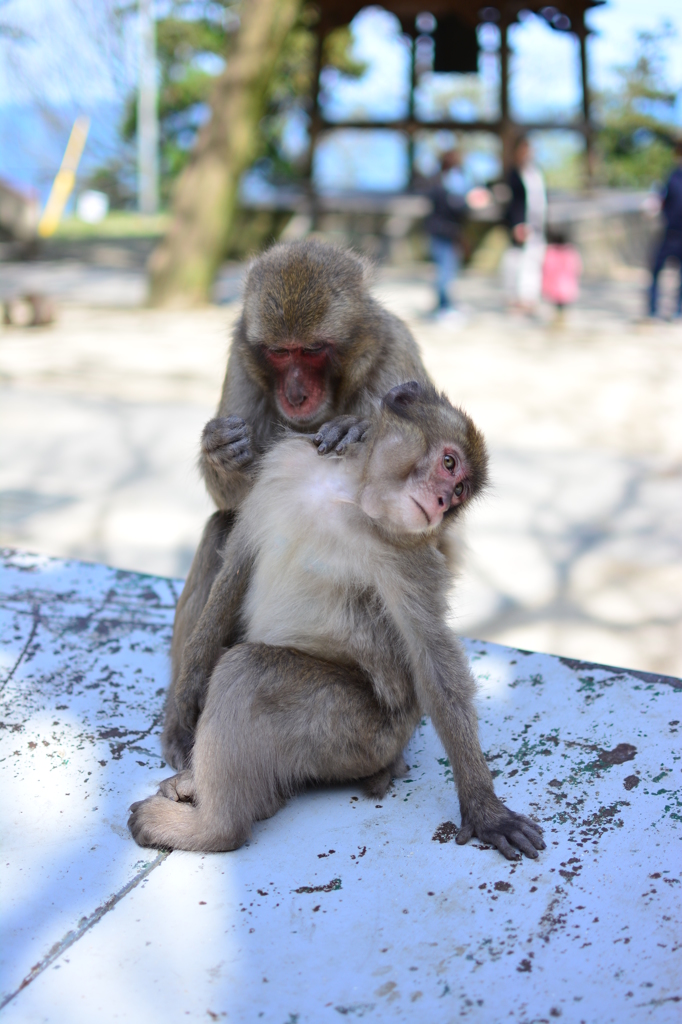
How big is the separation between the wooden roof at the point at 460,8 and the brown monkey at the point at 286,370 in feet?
40.0

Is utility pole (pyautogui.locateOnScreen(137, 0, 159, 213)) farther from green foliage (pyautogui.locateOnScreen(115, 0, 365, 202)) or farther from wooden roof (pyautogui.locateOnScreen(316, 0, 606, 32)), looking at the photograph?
wooden roof (pyautogui.locateOnScreen(316, 0, 606, 32))

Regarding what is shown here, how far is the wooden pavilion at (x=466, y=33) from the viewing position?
1309 cm

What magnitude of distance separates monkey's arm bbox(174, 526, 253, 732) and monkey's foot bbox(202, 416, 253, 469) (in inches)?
6.3

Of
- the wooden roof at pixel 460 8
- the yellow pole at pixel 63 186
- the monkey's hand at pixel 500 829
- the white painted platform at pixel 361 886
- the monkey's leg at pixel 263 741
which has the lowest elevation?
the white painted platform at pixel 361 886

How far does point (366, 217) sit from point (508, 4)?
336 centimetres

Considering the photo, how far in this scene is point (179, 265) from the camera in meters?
10.4

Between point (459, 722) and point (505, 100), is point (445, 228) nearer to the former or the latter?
point (505, 100)

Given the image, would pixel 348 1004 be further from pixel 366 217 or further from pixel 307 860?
pixel 366 217

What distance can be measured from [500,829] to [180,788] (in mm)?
656

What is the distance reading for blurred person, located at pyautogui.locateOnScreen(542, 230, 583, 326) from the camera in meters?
9.88

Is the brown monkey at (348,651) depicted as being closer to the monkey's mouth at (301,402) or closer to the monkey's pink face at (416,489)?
the monkey's pink face at (416,489)

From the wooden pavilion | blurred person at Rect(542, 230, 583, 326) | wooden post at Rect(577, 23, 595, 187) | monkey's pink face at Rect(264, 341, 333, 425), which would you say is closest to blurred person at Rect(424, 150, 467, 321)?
blurred person at Rect(542, 230, 583, 326)

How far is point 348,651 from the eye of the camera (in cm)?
204

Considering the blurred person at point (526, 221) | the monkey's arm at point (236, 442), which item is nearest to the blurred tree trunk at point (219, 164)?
the blurred person at point (526, 221)
